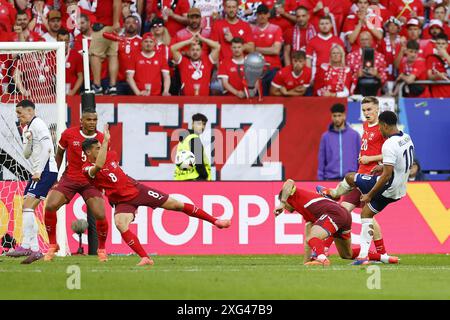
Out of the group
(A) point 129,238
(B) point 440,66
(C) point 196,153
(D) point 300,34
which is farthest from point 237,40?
(A) point 129,238

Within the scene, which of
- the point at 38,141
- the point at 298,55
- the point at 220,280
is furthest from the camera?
the point at 298,55

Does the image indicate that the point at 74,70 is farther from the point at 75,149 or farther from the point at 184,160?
Result: the point at 75,149

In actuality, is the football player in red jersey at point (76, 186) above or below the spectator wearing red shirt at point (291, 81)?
below

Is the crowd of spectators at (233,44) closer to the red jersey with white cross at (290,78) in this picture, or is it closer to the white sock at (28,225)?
the red jersey with white cross at (290,78)

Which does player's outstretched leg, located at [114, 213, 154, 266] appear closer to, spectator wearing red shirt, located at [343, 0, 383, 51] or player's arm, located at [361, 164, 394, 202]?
player's arm, located at [361, 164, 394, 202]

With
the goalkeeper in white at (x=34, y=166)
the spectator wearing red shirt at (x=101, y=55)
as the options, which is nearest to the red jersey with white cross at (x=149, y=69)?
the spectator wearing red shirt at (x=101, y=55)

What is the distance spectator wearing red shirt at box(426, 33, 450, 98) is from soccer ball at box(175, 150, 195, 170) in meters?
5.08

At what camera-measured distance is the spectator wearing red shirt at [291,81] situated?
22.6 metres

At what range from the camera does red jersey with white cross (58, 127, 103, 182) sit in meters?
17.5

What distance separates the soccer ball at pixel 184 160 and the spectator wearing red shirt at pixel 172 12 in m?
3.63

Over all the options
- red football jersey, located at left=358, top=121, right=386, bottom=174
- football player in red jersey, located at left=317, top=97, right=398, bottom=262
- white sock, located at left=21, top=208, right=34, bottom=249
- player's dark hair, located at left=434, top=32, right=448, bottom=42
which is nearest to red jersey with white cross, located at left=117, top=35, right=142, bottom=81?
white sock, located at left=21, top=208, right=34, bottom=249

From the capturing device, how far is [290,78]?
22594 mm

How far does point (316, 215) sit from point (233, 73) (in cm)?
686

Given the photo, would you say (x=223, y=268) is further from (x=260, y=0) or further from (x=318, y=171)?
(x=260, y=0)
